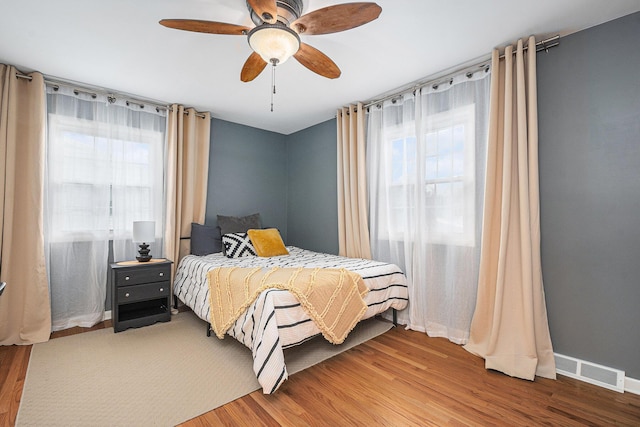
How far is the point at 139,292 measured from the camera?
298cm

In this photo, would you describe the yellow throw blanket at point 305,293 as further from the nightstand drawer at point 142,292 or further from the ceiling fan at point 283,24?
the ceiling fan at point 283,24

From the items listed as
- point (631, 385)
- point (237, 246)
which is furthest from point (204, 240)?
point (631, 385)

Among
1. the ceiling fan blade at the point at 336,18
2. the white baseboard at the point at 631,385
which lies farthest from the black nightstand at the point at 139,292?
the white baseboard at the point at 631,385

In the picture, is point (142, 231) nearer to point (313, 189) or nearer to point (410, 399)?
point (313, 189)

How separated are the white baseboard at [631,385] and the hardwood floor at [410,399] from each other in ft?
0.12

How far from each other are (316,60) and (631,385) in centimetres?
301

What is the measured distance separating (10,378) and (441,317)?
339 cm

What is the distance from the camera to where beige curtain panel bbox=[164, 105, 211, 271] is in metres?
3.47

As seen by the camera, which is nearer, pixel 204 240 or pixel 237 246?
pixel 237 246

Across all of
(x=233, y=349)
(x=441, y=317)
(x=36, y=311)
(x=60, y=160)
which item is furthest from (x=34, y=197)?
(x=441, y=317)

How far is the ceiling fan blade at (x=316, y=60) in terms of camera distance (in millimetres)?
2009

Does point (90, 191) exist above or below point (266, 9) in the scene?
below

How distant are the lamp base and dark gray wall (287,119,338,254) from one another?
2.07 m

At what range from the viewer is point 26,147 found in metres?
2.70
